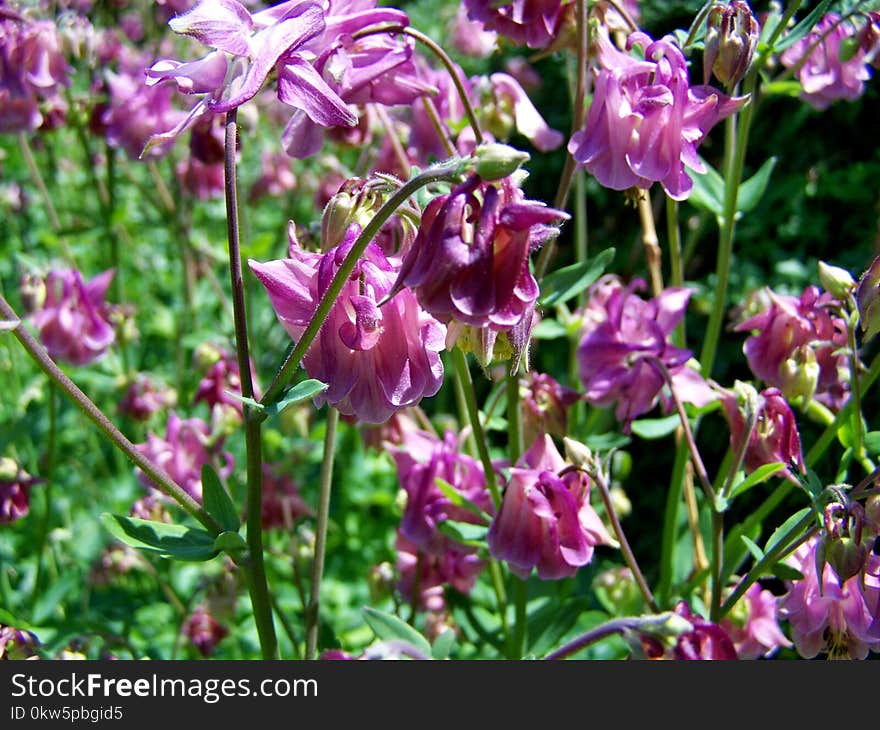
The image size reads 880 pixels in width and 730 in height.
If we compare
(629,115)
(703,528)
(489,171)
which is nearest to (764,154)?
(703,528)

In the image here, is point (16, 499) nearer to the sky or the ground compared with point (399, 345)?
nearer to the ground

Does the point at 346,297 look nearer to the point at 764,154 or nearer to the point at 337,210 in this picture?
the point at 337,210

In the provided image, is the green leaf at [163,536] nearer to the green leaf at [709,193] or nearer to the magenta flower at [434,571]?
the magenta flower at [434,571]

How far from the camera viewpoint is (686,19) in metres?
3.80

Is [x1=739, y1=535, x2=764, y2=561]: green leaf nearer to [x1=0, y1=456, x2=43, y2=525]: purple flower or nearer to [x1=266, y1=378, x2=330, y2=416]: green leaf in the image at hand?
[x1=266, y1=378, x2=330, y2=416]: green leaf

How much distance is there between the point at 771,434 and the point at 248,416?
2.95 ft

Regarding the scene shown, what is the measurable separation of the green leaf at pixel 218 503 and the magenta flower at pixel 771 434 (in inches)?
33.0

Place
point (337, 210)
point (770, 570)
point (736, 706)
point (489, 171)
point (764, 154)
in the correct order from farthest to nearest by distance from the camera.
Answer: point (764, 154) → point (770, 570) → point (736, 706) → point (337, 210) → point (489, 171)

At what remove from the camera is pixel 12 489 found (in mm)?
2314

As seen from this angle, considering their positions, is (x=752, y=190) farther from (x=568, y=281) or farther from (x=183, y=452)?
(x=183, y=452)

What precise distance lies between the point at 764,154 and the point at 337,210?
2.80 meters

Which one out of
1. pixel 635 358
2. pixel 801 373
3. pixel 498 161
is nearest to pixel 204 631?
pixel 635 358

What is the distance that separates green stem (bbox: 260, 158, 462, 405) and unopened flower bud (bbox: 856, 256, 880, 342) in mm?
711

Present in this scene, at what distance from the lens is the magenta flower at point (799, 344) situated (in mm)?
1768
